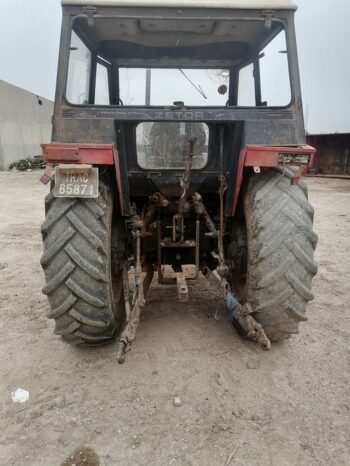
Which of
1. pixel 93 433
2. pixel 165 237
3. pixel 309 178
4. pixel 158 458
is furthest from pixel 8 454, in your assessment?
pixel 309 178

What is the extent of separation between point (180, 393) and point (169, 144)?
161 cm

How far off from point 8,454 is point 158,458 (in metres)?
0.73

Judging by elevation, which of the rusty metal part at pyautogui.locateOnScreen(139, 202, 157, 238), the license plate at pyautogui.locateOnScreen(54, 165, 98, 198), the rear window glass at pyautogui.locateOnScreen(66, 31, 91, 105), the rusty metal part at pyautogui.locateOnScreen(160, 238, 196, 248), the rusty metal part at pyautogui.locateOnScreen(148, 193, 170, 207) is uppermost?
the rear window glass at pyautogui.locateOnScreen(66, 31, 91, 105)

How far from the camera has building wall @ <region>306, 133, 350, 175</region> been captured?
562 inches

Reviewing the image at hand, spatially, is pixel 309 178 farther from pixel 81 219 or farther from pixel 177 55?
pixel 81 219

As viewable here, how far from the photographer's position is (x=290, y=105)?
2.89m

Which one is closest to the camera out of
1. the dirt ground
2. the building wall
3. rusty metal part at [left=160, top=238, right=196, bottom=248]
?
the dirt ground

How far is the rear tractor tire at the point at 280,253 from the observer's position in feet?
8.22

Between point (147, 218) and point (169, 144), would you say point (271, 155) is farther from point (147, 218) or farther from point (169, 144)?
point (147, 218)

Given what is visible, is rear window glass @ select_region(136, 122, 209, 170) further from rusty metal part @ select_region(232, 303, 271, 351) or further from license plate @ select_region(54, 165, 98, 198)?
rusty metal part @ select_region(232, 303, 271, 351)

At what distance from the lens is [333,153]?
14.9m

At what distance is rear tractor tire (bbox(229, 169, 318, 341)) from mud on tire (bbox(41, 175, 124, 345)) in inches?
37.4

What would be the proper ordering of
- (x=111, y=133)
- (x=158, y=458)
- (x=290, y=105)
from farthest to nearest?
(x=290, y=105), (x=111, y=133), (x=158, y=458)

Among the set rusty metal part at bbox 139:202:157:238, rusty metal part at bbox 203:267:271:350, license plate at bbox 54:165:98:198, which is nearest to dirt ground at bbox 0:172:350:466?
rusty metal part at bbox 203:267:271:350
